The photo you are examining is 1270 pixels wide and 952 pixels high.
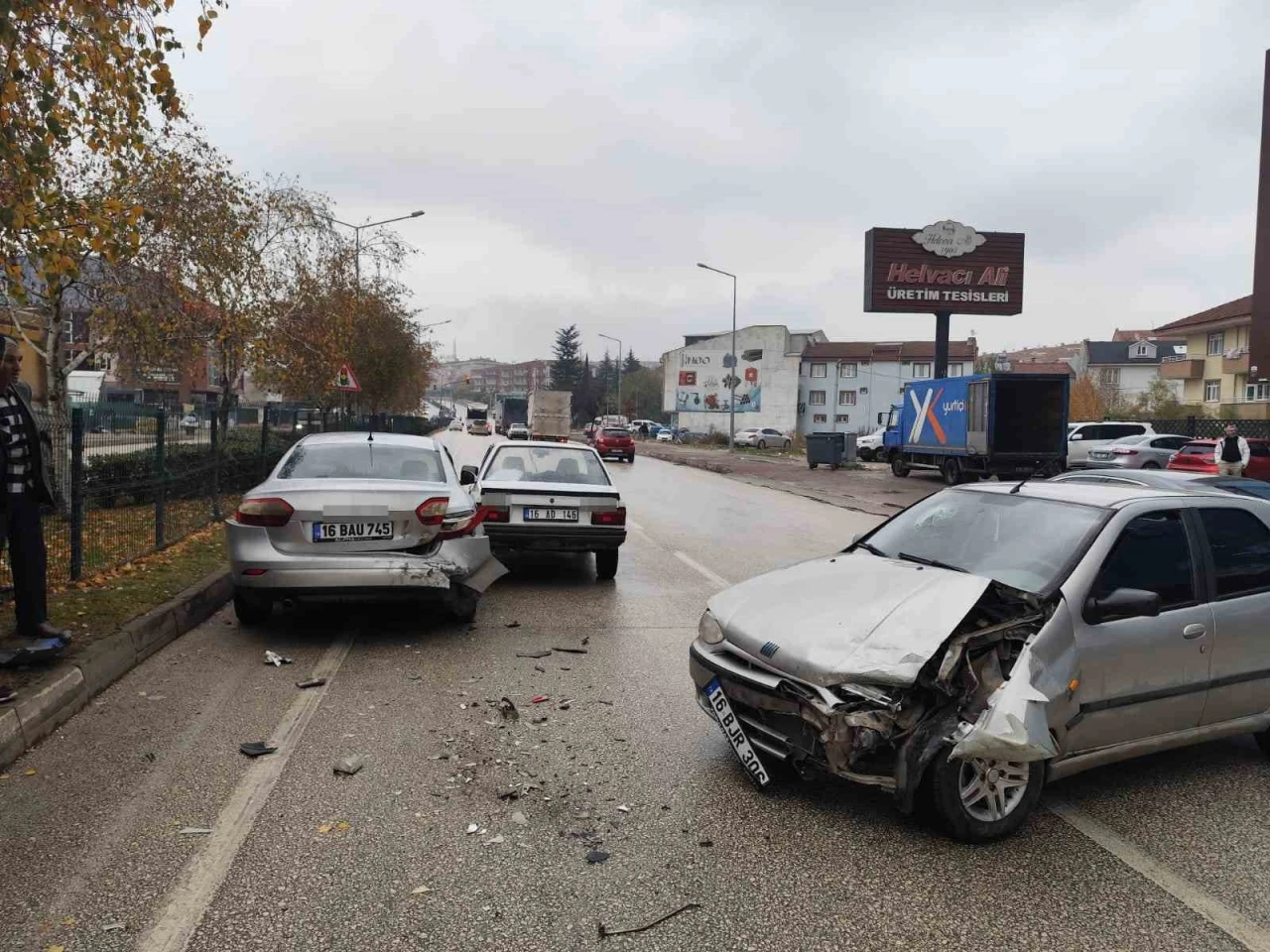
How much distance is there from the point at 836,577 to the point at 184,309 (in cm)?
1330

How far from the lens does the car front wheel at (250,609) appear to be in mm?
7070

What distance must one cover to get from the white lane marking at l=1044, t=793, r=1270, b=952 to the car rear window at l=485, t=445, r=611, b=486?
6425 mm

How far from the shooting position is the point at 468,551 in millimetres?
7145

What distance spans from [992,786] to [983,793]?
5cm

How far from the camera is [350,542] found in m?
6.69

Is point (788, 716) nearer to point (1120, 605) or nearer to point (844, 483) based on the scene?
point (1120, 605)

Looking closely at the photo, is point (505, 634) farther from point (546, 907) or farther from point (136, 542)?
point (136, 542)

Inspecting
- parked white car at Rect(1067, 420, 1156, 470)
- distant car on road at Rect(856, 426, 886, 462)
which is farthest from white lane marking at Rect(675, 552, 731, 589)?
distant car on road at Rect(856, 426, 886, 462)

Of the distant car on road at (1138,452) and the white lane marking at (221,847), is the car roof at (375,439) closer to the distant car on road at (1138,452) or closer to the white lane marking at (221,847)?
the white lane marking at (221,847)

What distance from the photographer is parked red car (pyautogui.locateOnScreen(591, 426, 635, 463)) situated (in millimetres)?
40438

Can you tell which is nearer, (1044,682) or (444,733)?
(1044,682)

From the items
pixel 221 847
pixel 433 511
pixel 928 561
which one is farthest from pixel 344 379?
pixel 221 847

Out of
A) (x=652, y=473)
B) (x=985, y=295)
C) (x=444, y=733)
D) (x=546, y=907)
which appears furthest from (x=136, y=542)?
(x=985, y=295)

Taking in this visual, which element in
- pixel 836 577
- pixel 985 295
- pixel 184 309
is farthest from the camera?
pixel 985 295
